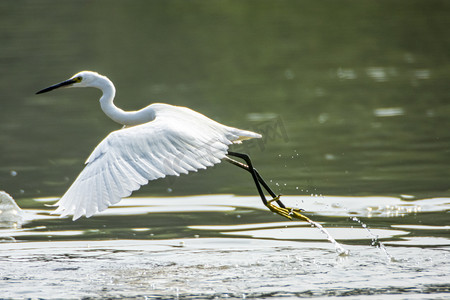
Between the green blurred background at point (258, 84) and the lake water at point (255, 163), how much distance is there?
0.06 meters

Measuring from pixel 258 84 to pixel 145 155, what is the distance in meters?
13.6

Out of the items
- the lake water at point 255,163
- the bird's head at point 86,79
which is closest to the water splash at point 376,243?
the lake water at point 255,163

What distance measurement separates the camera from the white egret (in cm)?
759

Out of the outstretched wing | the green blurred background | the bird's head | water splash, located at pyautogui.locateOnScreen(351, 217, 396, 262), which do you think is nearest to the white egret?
the outstretched wing

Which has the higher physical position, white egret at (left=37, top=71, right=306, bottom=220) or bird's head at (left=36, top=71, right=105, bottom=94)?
bird's head at (left=36, top=71, right=105, bottom=94)

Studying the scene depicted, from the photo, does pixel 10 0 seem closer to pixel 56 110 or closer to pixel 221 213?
pixel 56 110

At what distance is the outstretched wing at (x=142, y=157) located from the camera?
7578mm

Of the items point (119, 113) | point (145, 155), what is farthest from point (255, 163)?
point (145, 155)

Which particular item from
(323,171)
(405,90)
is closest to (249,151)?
(323,171)

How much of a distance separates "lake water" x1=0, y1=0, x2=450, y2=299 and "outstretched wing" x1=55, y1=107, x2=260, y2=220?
2.67 ft

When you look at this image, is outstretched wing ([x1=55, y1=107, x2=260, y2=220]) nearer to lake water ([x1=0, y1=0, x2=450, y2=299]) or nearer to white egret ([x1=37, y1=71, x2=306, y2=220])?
white egret ([x1=37, y1=71, x2=306, y2=220])

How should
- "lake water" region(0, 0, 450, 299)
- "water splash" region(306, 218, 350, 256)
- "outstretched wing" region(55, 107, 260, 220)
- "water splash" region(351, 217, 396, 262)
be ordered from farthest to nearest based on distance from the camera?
"water splash" region(306, 218, 350, 256) → "water splash" region(351, 217, 396, 262) → "lake water" region(0, 0, 450, 299) → "outstretched wing" region(55, 107, 260, 220)

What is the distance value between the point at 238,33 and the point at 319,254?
75.9ft

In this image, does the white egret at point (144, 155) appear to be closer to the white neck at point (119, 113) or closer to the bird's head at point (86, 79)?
the white neck at point (119, 113)
